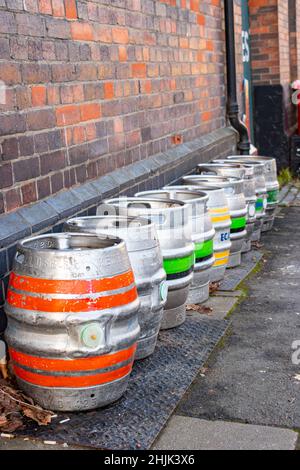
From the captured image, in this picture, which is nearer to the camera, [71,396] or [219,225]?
[71,396]

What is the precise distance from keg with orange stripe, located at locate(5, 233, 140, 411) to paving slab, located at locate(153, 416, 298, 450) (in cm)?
38

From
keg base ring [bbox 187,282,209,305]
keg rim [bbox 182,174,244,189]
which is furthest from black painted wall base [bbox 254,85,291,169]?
keg base ring [bbox 187,282,209,305]

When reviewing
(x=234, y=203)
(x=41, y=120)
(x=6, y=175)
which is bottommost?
(x=234, y=203)

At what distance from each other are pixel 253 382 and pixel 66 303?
1186 millimetres

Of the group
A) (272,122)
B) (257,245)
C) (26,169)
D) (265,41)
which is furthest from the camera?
(272,122)

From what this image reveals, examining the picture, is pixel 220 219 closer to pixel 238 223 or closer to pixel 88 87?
pixel 238 223

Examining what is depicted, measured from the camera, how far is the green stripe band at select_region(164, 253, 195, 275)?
4.22 m

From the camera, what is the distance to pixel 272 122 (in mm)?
11234

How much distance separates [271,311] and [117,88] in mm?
2013

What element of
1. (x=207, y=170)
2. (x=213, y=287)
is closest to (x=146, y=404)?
(x=213, y=287)

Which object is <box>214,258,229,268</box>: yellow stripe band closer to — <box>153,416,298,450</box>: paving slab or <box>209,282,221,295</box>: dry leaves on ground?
<box>209,282,221,295</box>: dry leaves on ground

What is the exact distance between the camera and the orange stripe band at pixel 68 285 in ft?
10.2

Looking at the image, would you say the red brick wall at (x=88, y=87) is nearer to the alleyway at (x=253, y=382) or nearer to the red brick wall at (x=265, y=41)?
the alleyway at (x=253, y=382)

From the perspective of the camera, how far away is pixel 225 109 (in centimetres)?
870
